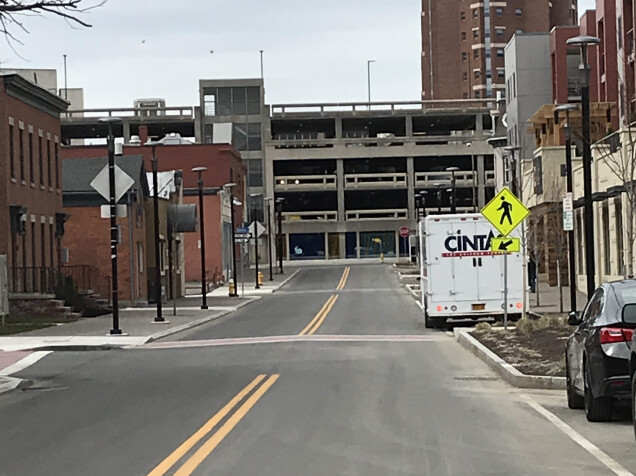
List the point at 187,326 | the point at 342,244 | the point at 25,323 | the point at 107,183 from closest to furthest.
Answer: the point at 107,183, the point at 25,323, the point at 187,326, the point at 342,244

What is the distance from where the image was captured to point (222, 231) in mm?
81062

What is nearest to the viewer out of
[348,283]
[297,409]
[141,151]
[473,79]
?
[297,409]

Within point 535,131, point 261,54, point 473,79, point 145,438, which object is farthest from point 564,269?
point 473,79

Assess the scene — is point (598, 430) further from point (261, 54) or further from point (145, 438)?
point (261, 54)

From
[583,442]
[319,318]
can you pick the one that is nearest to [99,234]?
[319,318]

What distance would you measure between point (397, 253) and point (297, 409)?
107 m

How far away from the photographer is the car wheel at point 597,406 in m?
13.3

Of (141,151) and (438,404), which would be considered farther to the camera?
(141,151)

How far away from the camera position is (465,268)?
33281 mm

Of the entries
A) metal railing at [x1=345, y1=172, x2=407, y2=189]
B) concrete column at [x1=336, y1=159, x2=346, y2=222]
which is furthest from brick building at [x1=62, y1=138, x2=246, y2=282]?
metal railing at [x1=345, y1=172, x2=407, y2=189]

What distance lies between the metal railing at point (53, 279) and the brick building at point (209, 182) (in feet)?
83.7

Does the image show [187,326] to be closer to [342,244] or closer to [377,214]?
[342,244]

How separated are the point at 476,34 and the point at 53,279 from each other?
10329cm

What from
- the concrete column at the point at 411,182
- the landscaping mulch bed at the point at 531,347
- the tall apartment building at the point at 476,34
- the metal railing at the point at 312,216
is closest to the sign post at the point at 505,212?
the landscaping mulch bed at the point at 531,347
